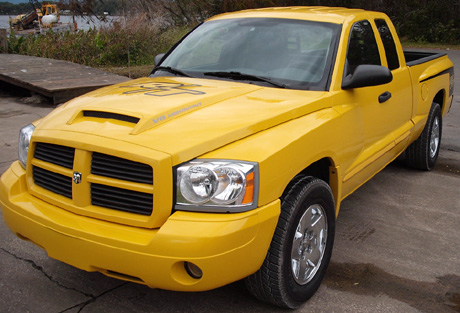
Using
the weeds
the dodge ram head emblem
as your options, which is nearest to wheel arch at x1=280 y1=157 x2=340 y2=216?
the dodge ram head emblem

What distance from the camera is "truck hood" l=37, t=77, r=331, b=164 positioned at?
2842 mm

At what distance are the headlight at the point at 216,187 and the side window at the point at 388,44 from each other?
266cm

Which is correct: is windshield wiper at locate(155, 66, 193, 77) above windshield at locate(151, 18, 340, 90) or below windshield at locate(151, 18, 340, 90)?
below

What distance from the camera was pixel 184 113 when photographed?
314 cm

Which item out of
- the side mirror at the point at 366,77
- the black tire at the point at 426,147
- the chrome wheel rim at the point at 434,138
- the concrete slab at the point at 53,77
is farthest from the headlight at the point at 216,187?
the concrete slab at the point at 53,77

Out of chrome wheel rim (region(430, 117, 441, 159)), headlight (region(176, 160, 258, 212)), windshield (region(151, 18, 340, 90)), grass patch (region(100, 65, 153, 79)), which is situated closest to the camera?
headlight (region(176, 160, 258, 212))

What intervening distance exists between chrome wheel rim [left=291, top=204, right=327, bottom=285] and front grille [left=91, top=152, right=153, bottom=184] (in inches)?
37.8

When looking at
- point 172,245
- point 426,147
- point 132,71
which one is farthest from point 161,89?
point 132,71

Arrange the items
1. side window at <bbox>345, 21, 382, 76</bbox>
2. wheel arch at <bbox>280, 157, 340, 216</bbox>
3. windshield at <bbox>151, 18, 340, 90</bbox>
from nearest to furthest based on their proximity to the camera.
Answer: wheel arch at <bbox>280, 157, 340, 216</bbox>
windshield at <bbox>151, 18, 340, 90</bbox>
side window at <bbox>345, 21, 382, 76</bbox>

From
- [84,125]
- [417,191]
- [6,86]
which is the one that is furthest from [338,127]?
[6,86]

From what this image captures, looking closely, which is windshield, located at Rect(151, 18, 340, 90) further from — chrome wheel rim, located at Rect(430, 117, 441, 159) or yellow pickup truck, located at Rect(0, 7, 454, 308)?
chrome wheel rim, located at Rect(430, 117, 441, 159)

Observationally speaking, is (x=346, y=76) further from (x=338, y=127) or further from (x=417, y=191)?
(x=417, y=191)

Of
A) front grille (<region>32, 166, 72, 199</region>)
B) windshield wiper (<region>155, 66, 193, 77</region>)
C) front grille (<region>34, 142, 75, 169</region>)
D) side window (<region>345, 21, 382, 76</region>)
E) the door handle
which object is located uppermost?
side window (<region>345, 21, 382, 76</region>)

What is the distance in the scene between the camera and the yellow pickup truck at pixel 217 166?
2.69 meters
